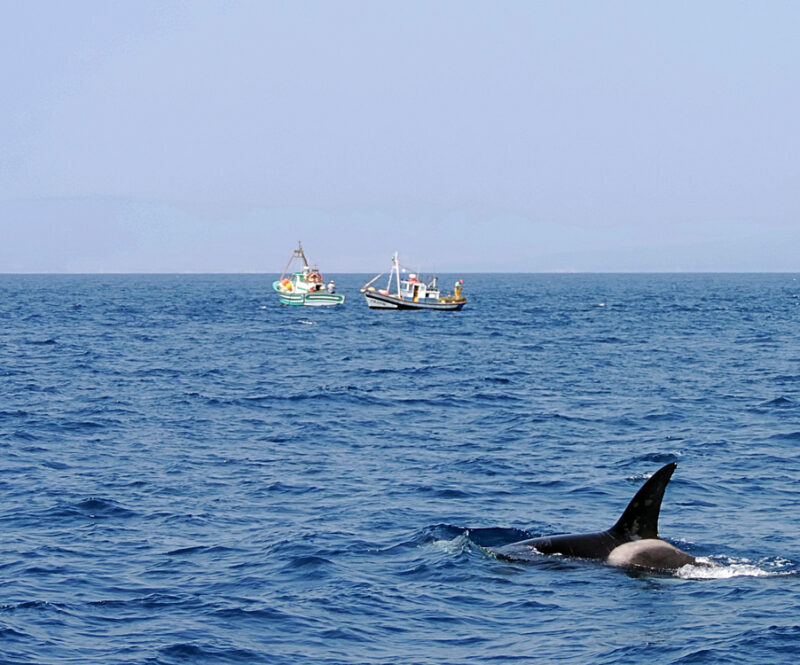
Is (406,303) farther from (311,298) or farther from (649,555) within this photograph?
(649,555)

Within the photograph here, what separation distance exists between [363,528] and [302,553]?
2.18 metres

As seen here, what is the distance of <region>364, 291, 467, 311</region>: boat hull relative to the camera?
11606cm

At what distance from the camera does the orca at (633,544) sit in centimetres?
1823

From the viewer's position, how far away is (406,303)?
11750cm

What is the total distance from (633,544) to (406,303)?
99118mm

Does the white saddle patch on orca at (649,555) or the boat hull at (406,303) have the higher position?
the boat hull at (406,303)

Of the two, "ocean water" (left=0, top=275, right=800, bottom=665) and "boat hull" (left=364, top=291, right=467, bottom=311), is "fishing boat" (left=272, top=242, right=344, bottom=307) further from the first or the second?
"ocean water" (left=0, top=275, right=800, bottom=665)

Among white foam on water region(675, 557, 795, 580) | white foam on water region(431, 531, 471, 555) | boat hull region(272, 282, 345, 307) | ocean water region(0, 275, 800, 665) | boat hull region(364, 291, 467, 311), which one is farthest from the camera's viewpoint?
boat hull region(272, 282, 345, 307)

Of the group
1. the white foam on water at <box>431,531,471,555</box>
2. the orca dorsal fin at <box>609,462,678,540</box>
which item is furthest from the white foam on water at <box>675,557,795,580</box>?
the white foam on water at <box>431,531,471,555</box>

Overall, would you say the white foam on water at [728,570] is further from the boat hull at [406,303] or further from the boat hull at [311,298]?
the boat hull at [311,298]

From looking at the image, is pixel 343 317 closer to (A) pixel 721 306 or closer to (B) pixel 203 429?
(A) pixel 721 306

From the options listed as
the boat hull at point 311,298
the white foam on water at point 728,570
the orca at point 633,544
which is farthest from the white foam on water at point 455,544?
the boat hull at point 311,298

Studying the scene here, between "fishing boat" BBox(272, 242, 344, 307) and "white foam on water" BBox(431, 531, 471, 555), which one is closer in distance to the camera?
"white foam on water" BBox(431, 531, 471, 555)

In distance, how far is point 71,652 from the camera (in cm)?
1486
